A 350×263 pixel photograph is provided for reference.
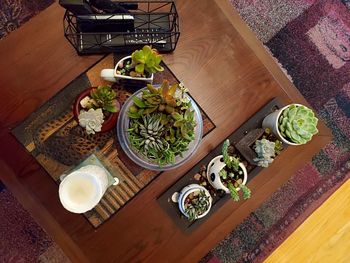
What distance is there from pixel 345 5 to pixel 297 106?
34.3 inches

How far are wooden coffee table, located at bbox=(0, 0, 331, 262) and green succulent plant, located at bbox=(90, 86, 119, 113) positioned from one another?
0.12m

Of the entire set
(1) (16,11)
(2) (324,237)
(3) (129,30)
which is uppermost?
(1) (16,11)

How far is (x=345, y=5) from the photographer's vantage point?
1613 mm

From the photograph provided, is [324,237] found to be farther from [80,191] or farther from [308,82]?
[80,191]

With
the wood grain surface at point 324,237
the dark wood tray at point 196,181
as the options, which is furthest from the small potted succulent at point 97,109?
the wood grain surface at point 324,237

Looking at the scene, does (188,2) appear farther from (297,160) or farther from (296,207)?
(296,207)

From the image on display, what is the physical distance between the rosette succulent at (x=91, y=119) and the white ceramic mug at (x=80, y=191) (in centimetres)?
11

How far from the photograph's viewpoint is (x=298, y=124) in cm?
95

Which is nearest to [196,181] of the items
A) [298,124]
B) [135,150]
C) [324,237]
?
[135,150]

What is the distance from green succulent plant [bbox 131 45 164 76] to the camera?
868 millimetres

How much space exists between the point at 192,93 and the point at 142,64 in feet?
0.64

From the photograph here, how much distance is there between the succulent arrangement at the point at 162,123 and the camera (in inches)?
33.0

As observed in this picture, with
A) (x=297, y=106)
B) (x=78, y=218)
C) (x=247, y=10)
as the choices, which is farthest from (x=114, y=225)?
(x=247, y=10)

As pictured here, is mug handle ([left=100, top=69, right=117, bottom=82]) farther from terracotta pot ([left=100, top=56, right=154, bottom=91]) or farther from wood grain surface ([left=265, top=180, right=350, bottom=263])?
wood grain surface ([left=265, top=180, right=350, bottom=263])
